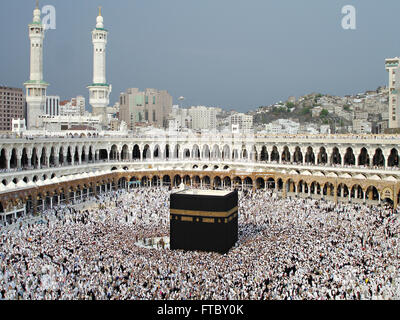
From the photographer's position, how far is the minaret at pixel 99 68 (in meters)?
49.3

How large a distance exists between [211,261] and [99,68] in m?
38.2

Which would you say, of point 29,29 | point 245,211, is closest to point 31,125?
point 29,29

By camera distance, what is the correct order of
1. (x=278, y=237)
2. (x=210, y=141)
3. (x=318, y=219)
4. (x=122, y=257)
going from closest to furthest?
(x=122, y=257) < (x=278, y=237) < (x=318, y=219) < (x=210, y=141)

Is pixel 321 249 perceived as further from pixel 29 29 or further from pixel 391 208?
pixel 29 29

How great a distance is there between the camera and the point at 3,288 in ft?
43.4

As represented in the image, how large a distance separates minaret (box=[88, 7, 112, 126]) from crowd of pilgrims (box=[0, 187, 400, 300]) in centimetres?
2907

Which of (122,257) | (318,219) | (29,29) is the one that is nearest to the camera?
(122,257)

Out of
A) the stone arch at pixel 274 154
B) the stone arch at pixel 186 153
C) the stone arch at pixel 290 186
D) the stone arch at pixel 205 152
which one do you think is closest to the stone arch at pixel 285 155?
the stone arch at pixel 274 154

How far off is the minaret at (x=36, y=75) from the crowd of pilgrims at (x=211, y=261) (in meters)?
25.5

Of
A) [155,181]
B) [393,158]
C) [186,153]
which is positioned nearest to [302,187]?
[393,158]

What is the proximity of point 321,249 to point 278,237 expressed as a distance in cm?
258

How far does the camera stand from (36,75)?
44.5m

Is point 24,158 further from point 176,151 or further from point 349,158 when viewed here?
point 349,158

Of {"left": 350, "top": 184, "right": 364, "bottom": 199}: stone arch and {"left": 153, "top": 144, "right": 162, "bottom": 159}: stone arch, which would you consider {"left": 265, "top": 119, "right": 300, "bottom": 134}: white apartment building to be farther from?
A: {"left": 350, "top": 184, "right": 364, "bottom": 199}: stone arch
